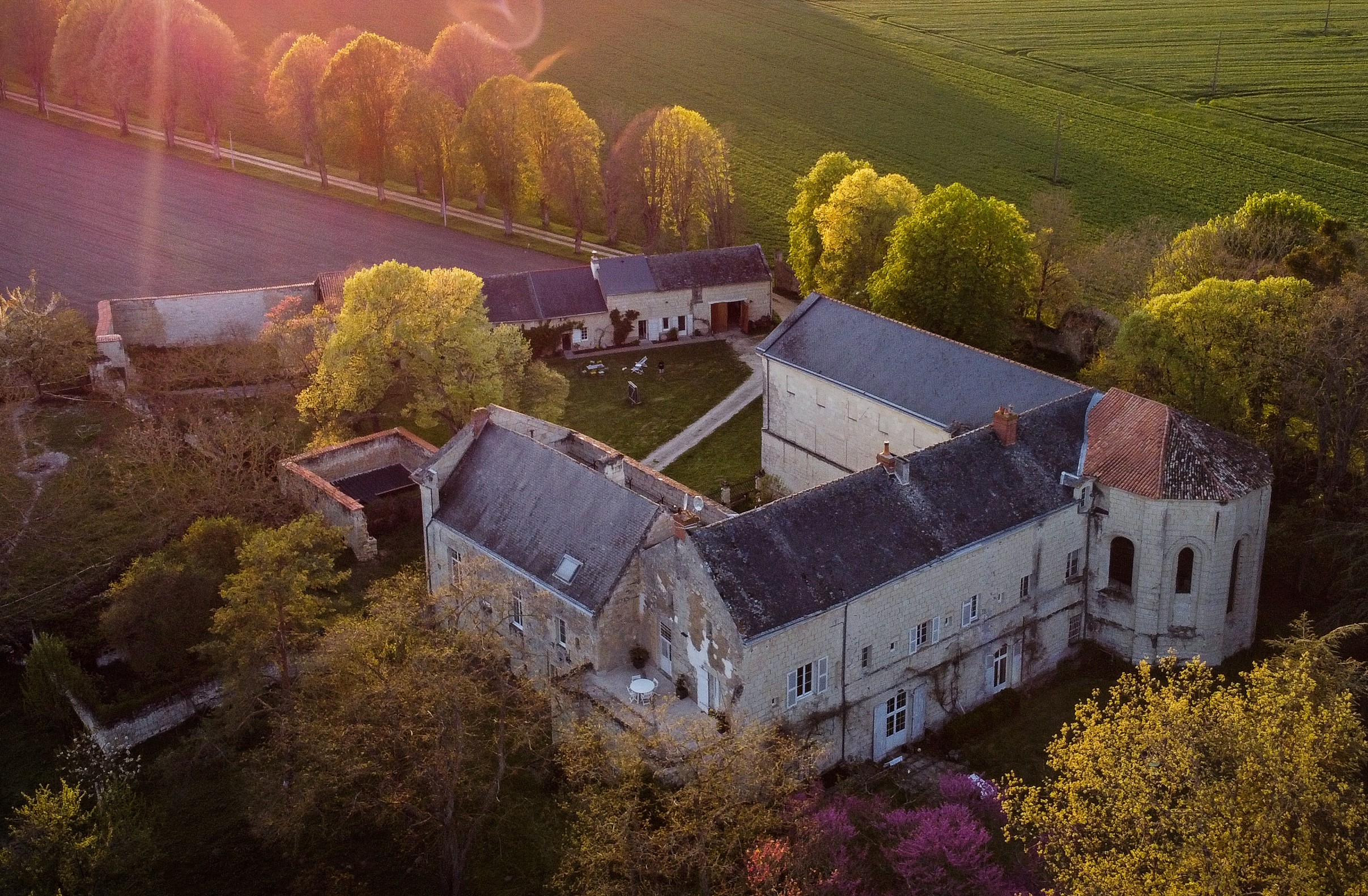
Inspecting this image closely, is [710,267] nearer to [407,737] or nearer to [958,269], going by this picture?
[958,269]

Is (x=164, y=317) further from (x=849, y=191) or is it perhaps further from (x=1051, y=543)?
(x=1051, y=543)

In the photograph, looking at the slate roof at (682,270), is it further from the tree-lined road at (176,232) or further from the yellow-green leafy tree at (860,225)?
the tree-lined road at (176,232)

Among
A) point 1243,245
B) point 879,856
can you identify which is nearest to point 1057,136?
point 1243,245

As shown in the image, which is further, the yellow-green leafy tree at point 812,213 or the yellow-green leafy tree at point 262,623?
the yellow-green leafy tree at point 812,213

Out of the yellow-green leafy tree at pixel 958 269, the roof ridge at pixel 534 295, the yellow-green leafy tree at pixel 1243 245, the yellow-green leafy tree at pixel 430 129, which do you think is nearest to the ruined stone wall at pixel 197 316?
the roof ridge at pixel 534 295

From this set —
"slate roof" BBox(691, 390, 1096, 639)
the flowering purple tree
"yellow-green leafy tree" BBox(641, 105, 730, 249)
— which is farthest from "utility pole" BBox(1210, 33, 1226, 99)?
the flowering purple tree

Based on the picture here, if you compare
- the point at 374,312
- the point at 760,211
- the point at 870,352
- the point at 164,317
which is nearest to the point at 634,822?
the point at 870,352

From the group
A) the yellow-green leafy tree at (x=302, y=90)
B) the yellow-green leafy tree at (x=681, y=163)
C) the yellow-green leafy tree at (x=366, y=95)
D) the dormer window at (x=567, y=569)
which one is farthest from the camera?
the yellow-green leafy tree at (x=302, y=90)
